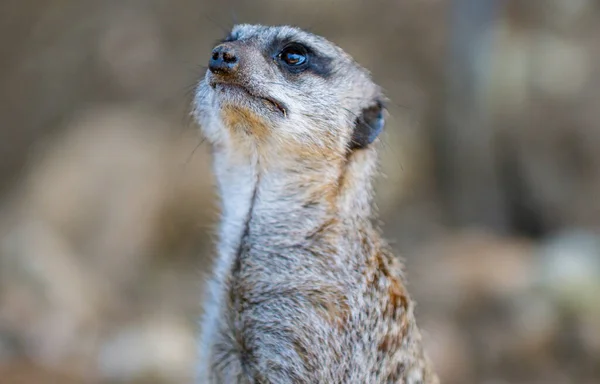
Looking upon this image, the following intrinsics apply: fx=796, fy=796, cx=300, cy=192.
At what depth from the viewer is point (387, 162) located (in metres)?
7.57

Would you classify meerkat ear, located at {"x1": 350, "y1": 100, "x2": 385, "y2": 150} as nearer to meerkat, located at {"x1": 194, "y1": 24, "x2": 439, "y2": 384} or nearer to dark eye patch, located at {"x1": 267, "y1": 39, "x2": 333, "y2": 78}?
meerkat, located at {"x1": 194, "y1": 24, "x2": 439, "y2": 384}

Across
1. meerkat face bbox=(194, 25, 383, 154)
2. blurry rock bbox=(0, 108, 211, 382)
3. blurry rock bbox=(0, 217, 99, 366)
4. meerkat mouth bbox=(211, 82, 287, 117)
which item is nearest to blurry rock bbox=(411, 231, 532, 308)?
blurry rock bbox=(0, 108, 211, 382)

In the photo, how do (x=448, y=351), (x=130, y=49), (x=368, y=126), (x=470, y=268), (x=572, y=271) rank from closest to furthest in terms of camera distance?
1. (x=368, y=126)
2. (x=448, y=351)
3. (x=572, y=271)
4. (x=470, y=268)
5. (x=130, y=49)

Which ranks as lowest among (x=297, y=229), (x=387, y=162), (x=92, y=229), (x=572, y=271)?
(x=297, y=229)

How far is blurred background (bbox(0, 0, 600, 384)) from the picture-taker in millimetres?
5715

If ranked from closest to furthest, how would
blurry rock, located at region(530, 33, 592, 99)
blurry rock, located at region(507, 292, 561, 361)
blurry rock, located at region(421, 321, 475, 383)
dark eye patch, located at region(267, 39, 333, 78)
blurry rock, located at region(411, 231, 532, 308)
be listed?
1. dark eye patch, located at region(267, 39, 333, 78)
2. blurry rock, located at region(421, 321, 475, 383)
3. blurry rock, located at region(507, 292, 561, 361)
4. blurry rock, located at region(411, 231, 532, 308)
5. blurry rock, located at region(530, 33, 592, 99)

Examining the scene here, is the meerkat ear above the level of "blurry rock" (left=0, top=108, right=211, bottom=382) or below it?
below

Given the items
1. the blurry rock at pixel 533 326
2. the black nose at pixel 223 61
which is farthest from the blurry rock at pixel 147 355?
the black nose at pixel 223 61

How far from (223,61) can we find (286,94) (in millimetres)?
241

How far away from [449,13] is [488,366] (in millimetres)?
4003

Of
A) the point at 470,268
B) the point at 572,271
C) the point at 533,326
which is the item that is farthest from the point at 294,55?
the point at 470,268

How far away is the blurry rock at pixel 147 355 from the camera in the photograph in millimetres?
4801

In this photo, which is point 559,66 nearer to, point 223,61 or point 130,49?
point 130,49

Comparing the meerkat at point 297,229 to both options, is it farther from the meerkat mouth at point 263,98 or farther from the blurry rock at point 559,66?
the blurry rock at point 559,66
